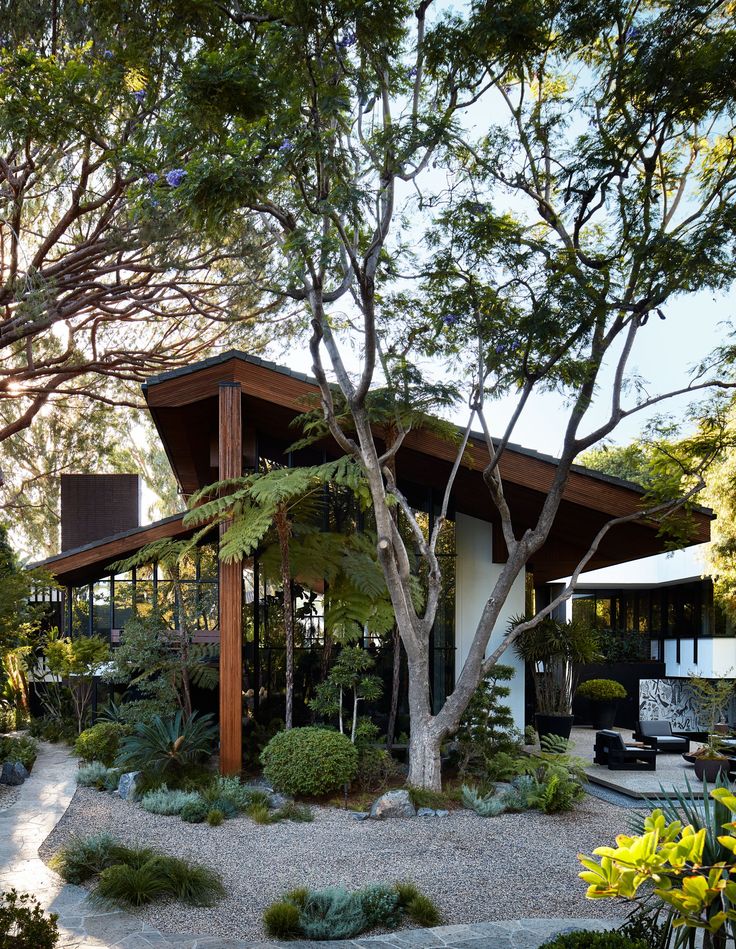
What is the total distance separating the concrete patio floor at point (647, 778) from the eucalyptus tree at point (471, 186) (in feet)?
7.70

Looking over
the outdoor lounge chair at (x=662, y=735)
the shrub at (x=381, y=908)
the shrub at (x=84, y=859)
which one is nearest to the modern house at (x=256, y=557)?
the outdoor lounge chair at (x=662, y=735)

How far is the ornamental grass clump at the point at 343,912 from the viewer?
5504 millimetres

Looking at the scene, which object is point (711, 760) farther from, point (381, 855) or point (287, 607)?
point (287, 607)

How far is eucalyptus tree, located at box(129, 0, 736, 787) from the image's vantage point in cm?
725

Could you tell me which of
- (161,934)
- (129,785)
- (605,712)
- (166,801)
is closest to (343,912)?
(161,934)

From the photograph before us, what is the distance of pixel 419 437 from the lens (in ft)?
35.9

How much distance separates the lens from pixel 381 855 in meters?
7.41

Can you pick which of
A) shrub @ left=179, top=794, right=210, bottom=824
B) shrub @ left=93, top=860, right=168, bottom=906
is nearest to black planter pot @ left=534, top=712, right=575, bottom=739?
shrub @ left=179, top=794, right=210, bottom=824

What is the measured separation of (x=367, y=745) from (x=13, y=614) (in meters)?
4.19

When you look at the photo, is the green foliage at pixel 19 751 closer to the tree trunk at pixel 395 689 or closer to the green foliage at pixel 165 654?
the green foliage at pixel 165 654

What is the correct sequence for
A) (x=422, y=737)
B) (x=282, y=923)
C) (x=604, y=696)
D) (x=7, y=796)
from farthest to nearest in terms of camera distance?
1. (x=604, y=696)
2. (x=7, y=796)
3. (x=422, y=737)
4. (x=282, y=923)

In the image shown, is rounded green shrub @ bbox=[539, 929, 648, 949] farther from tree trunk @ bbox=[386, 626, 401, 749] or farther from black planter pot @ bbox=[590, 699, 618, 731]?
black planter pot @ bbox=[590, 699, 618, 731]

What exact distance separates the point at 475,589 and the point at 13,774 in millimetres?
6126

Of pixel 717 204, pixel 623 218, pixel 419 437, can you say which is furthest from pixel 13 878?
pixel 717 204
